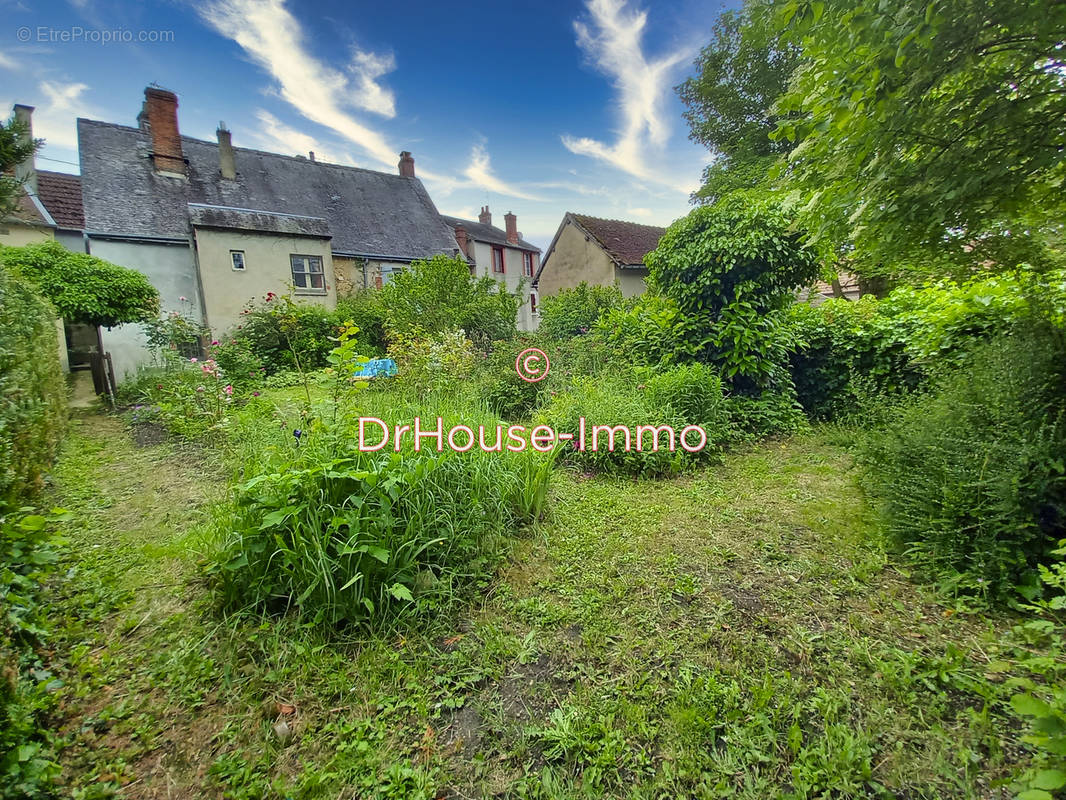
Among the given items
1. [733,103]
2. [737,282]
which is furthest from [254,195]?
[737,282]

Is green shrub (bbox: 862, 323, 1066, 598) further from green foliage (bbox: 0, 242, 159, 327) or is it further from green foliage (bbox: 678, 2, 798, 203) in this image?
green foliage (bbox: 678, 2, 798, 203)

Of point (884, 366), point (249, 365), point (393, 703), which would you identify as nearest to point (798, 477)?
point (884, 366)

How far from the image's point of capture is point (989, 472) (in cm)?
246

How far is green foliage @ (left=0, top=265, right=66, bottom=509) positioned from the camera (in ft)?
7.95

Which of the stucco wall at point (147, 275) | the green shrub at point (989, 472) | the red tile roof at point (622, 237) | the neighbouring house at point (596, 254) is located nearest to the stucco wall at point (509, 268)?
the neighbouring house at point (596, 254)

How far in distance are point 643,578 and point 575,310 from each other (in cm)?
1029

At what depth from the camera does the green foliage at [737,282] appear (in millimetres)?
5504

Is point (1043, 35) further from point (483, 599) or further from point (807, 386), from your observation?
point (807, 386)

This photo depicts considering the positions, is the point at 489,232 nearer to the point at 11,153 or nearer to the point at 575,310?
the point at 575,310

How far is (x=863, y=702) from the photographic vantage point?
5.88 ft

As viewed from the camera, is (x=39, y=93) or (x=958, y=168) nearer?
(x=958, y=168)

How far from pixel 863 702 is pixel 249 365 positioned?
10.7 m

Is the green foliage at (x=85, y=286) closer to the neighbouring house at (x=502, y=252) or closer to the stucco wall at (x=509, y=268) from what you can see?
the neighbouring house at (x=502, y=252)

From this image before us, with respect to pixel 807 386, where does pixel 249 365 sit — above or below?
above
